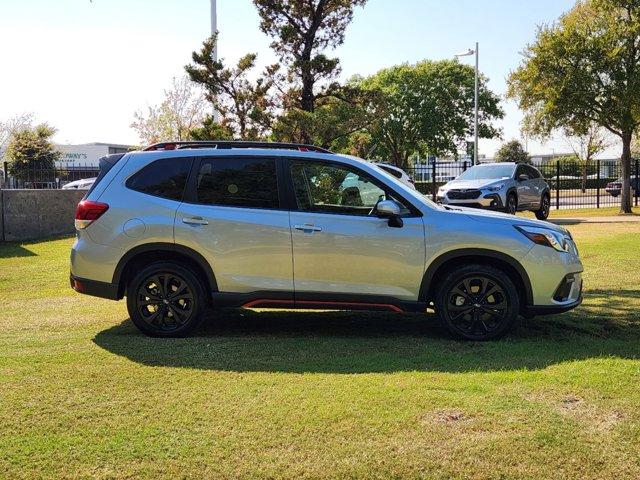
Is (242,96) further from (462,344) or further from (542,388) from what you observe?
(542,388)

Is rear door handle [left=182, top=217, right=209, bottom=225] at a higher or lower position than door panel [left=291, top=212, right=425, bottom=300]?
higher

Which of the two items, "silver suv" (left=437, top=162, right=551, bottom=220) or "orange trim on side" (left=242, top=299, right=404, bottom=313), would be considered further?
"silver suv" (left=437, top=162, right=551, bottom=220)

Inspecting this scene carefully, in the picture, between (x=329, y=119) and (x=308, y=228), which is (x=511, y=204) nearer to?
(x=329, y=119)

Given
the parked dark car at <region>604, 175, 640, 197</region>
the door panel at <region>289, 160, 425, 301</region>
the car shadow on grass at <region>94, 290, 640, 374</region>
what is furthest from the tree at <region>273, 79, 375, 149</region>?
the parked dark car at <region>604, 175, 640, 197</region>

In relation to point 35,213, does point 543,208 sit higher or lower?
lower

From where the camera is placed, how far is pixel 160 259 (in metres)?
6.13

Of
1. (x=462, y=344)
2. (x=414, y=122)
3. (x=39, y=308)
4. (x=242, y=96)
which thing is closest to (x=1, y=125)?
(x=414, y=122)

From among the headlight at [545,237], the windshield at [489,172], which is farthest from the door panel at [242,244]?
the windshield at [489,172]

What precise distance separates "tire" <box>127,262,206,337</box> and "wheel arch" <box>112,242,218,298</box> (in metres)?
0.09

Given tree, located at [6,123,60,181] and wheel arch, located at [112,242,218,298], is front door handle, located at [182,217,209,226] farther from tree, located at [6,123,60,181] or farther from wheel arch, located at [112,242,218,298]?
tree, located at [6,123,60,181]

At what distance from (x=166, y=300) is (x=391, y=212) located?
2.26m

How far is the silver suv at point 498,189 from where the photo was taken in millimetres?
17047

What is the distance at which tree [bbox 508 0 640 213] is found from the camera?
2234 centimetres

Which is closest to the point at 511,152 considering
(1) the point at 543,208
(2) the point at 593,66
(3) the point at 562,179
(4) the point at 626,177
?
(3) the point at 562,179
